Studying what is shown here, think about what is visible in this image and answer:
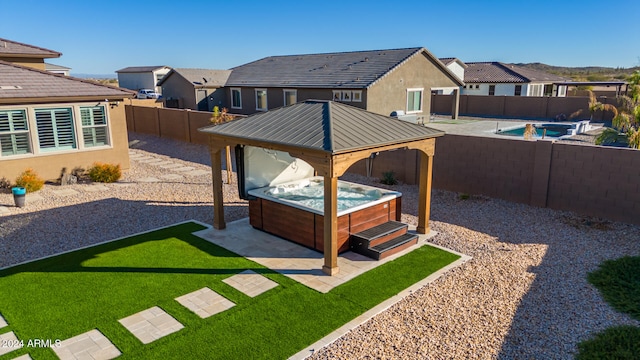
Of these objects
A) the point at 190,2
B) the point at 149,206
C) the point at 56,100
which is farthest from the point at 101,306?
the point at 190,2

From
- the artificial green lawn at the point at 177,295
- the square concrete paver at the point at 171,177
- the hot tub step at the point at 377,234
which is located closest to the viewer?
the artificial green lawn at the point at 177,295

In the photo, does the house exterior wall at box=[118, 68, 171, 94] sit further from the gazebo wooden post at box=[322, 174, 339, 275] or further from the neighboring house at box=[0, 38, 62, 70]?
the gazebo wooden post at box=[322, 174, 339, 275]

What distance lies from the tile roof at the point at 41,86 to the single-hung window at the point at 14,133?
1.99 ft

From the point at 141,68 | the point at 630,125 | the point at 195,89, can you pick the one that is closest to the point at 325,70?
the point at 195,89

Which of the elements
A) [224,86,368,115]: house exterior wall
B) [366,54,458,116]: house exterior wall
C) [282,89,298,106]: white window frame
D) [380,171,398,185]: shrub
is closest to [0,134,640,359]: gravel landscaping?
[380,171,398,185]: shrub

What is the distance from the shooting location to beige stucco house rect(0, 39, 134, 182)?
13.7m

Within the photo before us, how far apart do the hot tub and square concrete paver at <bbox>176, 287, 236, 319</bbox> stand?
8.04ft

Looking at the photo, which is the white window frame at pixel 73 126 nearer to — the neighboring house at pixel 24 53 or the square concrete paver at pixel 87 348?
the neighboring house at pixel 24 53

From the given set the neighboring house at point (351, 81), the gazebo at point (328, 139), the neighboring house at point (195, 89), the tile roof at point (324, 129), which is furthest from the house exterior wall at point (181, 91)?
the tile roof at point (324, 129)

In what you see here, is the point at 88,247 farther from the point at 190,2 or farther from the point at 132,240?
the point at 190,2

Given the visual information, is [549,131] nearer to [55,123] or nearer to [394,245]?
[394,245]

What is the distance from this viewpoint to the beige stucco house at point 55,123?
13.7 m

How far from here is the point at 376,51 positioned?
93.8 feet

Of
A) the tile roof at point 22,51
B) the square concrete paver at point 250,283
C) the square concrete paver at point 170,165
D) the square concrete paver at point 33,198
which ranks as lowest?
the square concrete paver at point 250,283
